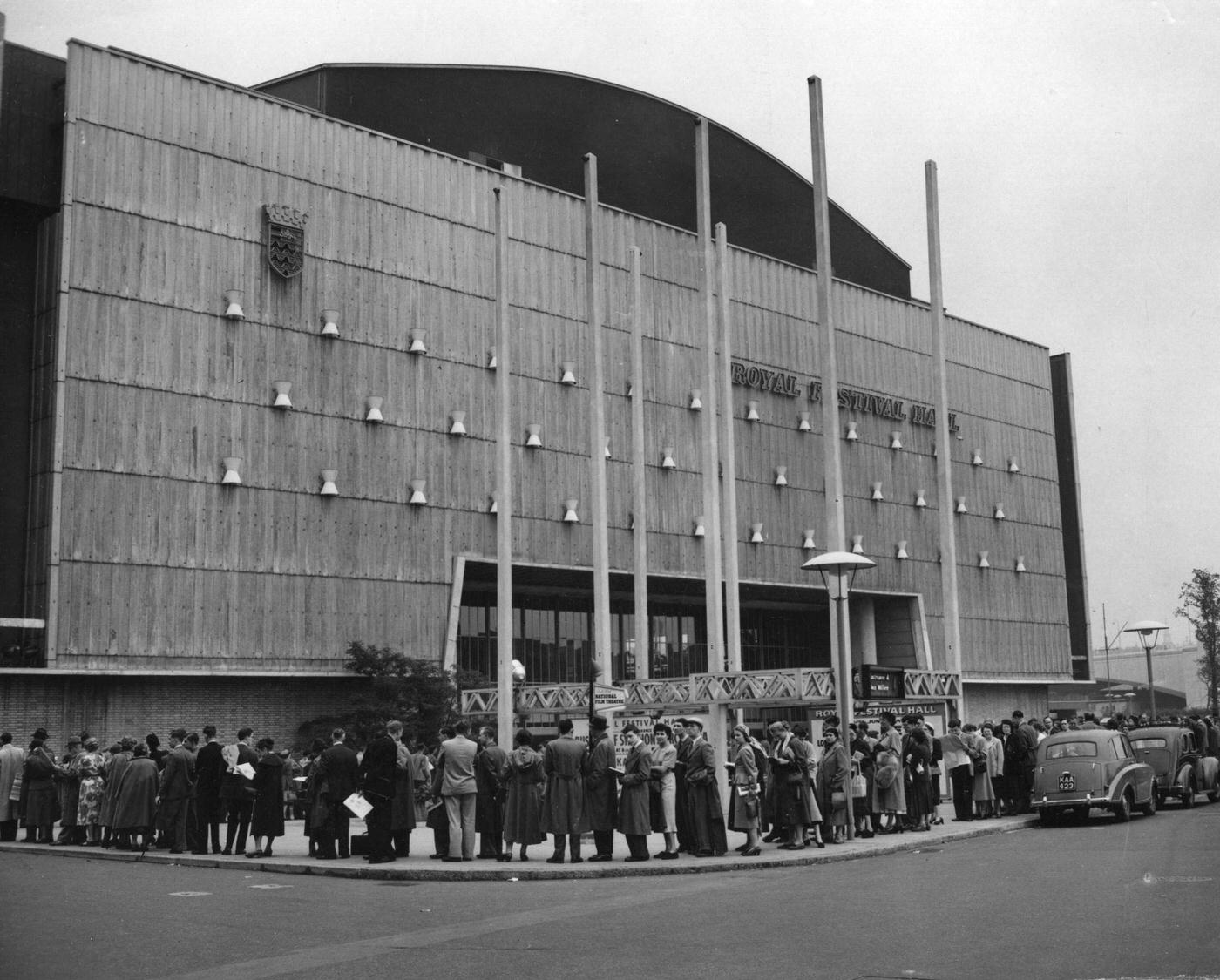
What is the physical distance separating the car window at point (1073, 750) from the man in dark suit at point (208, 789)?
1442 centimetres

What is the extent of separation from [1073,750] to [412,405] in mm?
22042

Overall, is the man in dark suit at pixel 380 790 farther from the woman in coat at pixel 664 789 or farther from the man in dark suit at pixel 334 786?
the woman in coat at pixel 664 789

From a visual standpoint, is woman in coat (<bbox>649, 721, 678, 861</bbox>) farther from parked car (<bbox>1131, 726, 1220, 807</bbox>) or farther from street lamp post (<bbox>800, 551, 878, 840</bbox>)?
parked car (<bbox>1131, 726, 1220, 807</bbox>)

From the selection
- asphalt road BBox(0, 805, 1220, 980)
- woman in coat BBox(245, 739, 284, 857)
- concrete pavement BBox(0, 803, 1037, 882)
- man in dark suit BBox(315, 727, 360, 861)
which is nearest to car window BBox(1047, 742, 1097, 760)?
concrete pavement BBox(0, 803, 1037, 882)

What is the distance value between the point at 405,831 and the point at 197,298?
806 inches

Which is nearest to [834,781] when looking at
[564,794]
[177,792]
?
[564,794]

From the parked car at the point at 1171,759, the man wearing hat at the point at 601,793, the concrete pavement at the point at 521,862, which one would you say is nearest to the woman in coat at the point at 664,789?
the concrete pavement at the point at 521,862

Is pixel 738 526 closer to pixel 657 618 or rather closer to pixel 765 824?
pixel 657 618

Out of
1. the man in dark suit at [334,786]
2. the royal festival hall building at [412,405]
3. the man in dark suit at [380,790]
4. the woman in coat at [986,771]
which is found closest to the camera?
the man in dark suit at [380,790]

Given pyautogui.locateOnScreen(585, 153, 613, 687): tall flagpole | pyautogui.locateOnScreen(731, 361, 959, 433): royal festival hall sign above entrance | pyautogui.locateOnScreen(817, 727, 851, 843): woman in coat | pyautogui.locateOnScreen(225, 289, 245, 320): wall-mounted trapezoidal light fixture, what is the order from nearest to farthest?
pyautogui.locateOnScreen(817, 727, 851, 843): woman in coat → pyautogui.locateOnScreen(585, 153, 613, 687): tall flagpole → pyautogui.locateOnScreen(225, 289, 245, 320): wall-mounted trapezoidal light fixture → pyautogui.locateOnScreen(731, 361, 959, 433): royal festival hall sign above entrance

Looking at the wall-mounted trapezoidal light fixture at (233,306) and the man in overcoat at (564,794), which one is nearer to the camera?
the man in overcoat at (564,794)

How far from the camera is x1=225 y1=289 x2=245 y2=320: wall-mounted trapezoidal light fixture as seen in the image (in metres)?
36.5

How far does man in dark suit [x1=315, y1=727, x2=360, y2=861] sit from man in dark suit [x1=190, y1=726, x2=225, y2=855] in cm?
213

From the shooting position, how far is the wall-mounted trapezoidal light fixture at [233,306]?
36531 mm
